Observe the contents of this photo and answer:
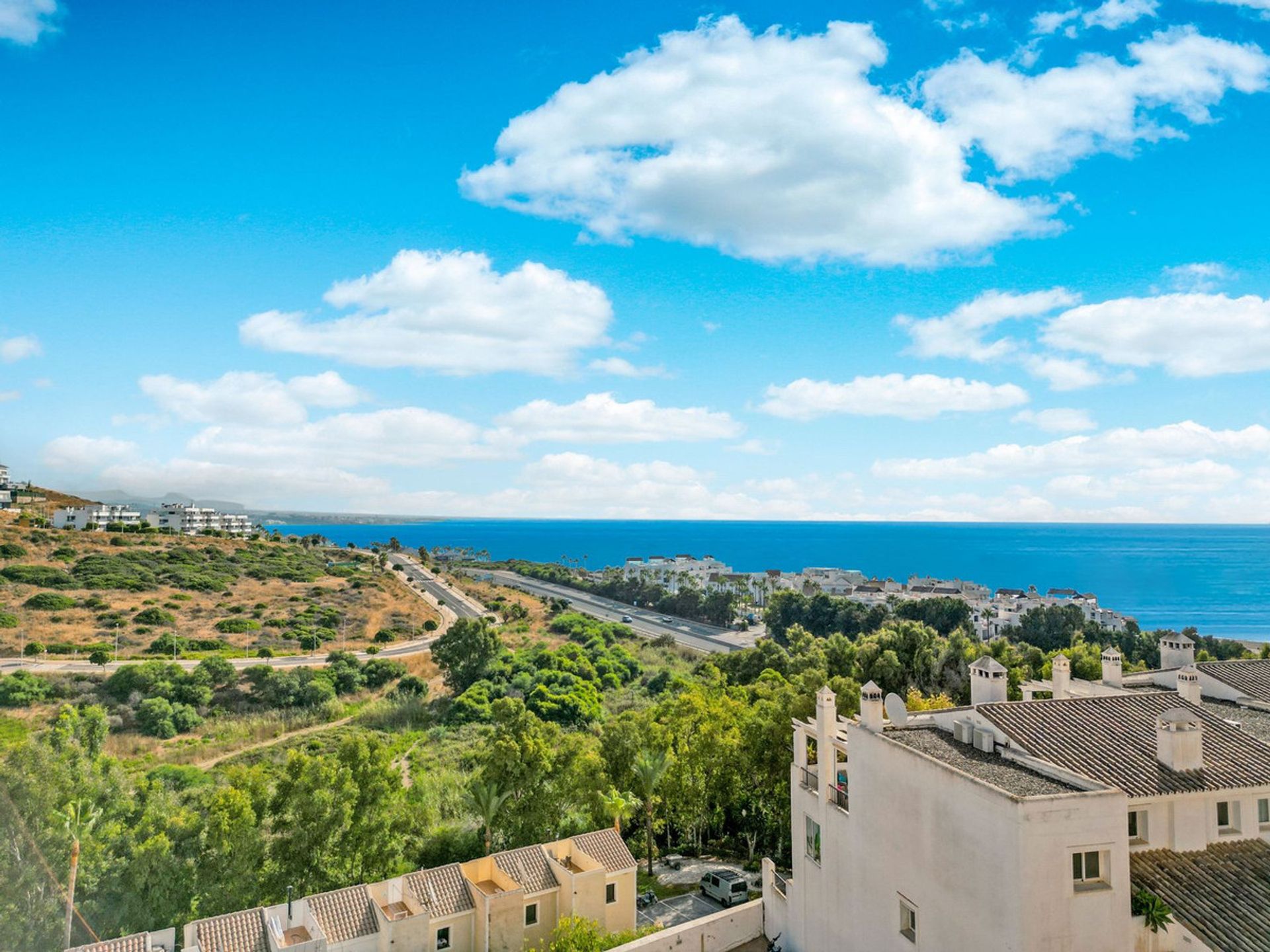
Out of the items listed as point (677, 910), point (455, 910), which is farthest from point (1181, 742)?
point (455, 910)

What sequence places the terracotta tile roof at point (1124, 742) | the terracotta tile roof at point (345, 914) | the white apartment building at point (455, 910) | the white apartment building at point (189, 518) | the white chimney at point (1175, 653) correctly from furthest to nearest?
the white apartment building at point (189, 518) → the white chimney at point (1175, 653) → the terracotta tile roof at point (345, 914) → the white apartment building at point (455, 910) → the terracotta tile roof at point (1124, 742)

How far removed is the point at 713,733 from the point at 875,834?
44.1ft

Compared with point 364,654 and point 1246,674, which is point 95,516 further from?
point 1246,674

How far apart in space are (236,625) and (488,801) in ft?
140

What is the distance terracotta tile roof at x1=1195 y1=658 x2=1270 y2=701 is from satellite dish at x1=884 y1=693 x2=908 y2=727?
881cm

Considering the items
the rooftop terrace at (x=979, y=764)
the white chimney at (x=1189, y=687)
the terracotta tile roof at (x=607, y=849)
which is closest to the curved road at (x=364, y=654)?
the terracotta tile roof at (x=607, y=849)

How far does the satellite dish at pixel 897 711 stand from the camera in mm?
18734

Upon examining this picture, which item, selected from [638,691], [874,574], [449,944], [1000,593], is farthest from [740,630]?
[874,574]

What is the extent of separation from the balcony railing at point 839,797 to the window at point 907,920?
2.75 m

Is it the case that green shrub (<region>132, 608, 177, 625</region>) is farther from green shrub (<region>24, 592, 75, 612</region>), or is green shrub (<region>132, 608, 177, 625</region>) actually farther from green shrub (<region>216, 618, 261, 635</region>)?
green shrub (<region>24, 592, 75, 612</region>)

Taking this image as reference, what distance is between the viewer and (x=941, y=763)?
13.6 metres

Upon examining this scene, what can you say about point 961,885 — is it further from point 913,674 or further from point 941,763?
point 913,674

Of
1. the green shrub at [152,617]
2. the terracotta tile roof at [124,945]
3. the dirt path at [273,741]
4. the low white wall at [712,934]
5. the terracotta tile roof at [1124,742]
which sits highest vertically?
the terracotta tile roof at [1124,742]

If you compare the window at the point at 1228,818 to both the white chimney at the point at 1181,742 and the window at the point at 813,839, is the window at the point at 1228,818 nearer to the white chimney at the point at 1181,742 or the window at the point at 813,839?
the white chimney at the point at 1181,742
